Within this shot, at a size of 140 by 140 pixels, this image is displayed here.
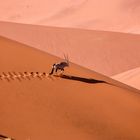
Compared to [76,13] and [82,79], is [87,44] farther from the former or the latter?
[76,13]

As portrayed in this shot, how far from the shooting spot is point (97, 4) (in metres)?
28.3

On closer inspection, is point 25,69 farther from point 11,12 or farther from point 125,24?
point 11,12

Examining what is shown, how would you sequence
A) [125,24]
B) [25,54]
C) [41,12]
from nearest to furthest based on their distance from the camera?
[25,54]
[125,24]
[41,12]

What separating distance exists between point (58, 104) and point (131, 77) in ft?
22.9

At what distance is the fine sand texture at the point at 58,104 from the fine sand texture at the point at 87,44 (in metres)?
5.56

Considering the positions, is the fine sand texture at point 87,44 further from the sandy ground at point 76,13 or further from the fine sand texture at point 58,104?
the fine sand texture at point 58,104

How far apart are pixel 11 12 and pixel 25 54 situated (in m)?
17.2

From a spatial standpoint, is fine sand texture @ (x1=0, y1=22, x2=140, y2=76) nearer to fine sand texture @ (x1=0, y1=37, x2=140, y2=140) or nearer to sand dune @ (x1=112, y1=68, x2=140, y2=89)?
sand dune @ (x1=112, y1=68, x2=140, y2=89)

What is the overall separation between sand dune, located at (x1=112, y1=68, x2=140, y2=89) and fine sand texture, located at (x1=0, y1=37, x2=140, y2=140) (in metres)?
2.82

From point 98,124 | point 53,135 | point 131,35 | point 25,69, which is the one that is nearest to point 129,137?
point 98,124

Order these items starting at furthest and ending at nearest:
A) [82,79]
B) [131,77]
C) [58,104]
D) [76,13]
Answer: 1. [76,13]
2. [131,77]
3. [82,79]
4. [58,104]

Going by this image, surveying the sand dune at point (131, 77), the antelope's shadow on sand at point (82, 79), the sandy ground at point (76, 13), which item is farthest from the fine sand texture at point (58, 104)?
the sandy ground at point (76, 13)

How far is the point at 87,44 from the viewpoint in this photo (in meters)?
18.9

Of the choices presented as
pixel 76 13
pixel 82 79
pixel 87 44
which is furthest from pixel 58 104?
pixel 76 13
